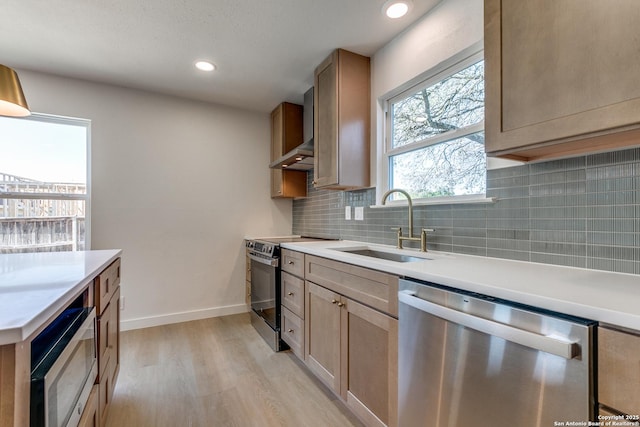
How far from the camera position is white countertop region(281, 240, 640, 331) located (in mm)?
701

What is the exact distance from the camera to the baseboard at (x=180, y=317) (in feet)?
9.55

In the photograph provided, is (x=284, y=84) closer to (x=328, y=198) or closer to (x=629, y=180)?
(x=328, y=198)

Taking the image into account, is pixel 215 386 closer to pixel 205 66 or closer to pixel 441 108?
pixel 441 108

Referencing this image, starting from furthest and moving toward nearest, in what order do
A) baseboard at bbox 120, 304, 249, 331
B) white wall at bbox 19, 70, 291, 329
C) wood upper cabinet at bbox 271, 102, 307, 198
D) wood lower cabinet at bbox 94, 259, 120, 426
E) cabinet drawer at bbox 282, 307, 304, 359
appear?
1. wood upper cabinet at bbox 271, 102, 307, 198
2. baseboard at bbox 120, 304, 249, 331
3. white wall at bbox 19, 70, 291, 329
4. cabinet drawer at bbox 282, 307, 304, 359
5. wood lower cabinet at bbox 94, 259, 120, 426

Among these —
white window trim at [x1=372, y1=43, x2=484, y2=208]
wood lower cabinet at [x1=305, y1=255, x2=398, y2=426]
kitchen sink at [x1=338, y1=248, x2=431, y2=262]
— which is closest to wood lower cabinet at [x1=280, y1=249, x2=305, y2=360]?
wood lower cabinet at [x1=305, y1=255, x2=398, y2=426]

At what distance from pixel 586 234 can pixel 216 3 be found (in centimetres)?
226

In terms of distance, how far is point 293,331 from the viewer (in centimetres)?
224

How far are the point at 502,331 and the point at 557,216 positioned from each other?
72 centimetres

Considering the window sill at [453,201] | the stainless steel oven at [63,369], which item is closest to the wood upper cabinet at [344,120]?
the window sill at [453,201]

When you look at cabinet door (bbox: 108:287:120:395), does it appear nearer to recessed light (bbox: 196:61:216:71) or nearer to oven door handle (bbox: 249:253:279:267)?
oven door handle (bbox: 249:253:279:267)

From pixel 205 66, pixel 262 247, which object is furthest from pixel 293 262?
pixel 205 66

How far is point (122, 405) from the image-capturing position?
68.8 inches

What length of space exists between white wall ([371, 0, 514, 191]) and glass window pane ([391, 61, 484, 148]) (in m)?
0.11

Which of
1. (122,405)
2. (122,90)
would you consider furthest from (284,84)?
(122,405)
